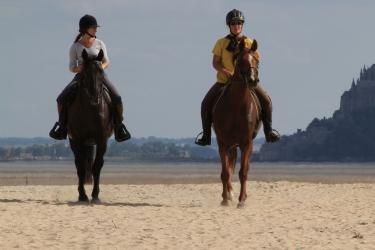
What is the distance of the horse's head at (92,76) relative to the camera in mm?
18547

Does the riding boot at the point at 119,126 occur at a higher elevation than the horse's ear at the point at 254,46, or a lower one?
lower

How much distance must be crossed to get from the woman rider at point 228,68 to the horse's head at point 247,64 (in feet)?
1.74

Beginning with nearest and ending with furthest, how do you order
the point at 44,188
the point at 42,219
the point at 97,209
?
the point at 42,219, the point at 97,209, the point at 44,188

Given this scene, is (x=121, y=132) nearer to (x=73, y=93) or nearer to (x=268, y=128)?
(x=73, y=93)

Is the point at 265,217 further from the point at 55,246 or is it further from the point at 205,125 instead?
the point at 55,246

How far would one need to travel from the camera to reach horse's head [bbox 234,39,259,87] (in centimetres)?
1802

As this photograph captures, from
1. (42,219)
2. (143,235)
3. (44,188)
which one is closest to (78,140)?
(42,219)

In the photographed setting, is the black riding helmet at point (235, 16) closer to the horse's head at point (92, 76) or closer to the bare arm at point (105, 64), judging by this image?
the bare arm at point (105, 64)

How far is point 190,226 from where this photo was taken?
16094 millimetres

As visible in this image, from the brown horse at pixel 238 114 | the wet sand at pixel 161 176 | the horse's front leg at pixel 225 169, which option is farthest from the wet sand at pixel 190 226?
the wet sand at pixel 161 176

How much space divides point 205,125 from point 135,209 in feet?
7.92

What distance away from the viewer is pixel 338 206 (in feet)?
66.1

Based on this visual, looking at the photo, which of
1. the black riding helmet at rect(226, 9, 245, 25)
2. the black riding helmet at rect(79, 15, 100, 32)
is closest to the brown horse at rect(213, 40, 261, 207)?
the black riding helmet at rect(226, 9, 245, 25)

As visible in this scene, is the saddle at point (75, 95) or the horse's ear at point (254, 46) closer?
the horse's ear at point (254, 46)
